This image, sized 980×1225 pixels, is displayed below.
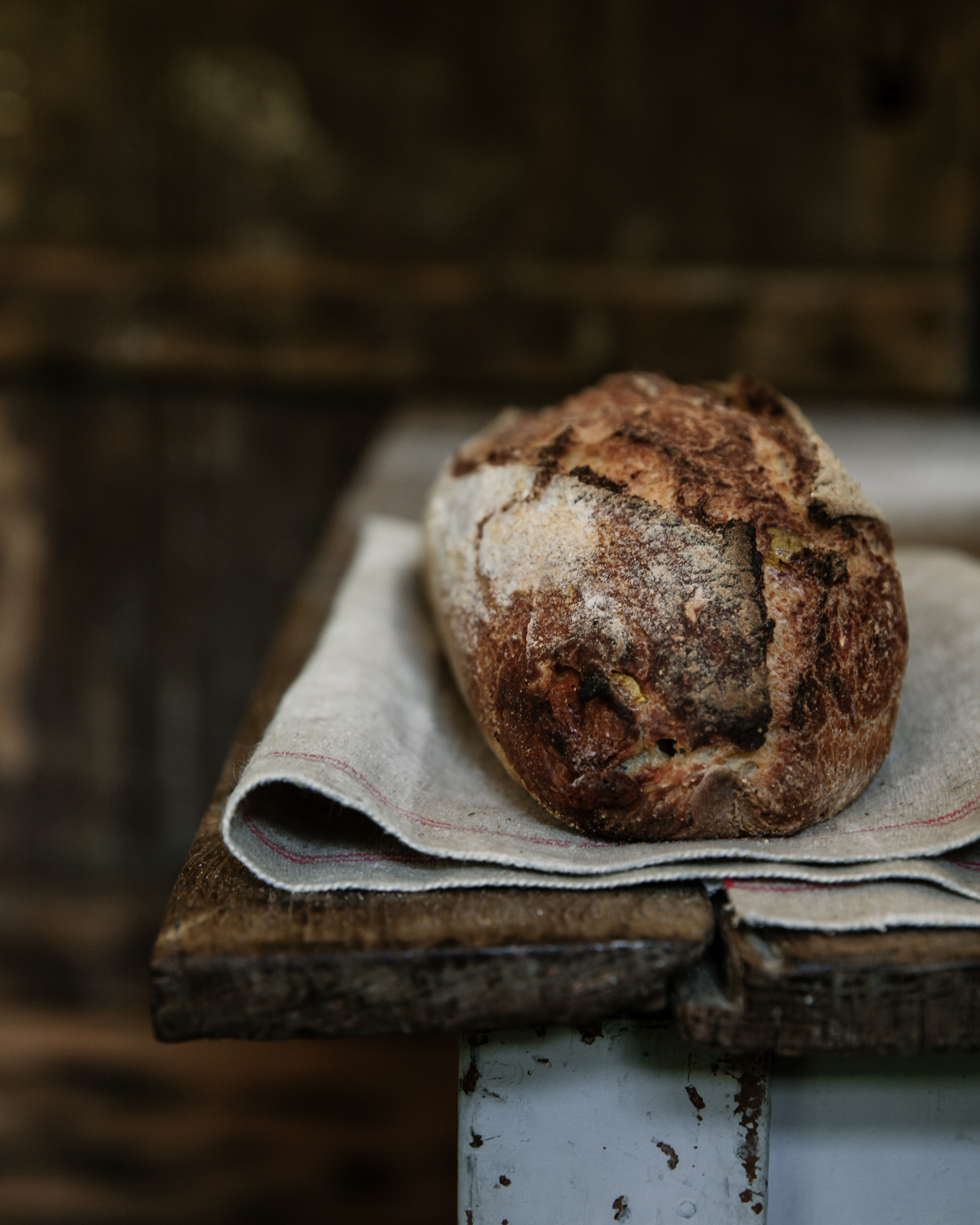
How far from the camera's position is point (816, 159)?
2.84 meters

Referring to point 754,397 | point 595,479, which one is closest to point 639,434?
point 595,479

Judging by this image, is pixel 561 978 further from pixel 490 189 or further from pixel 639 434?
pixel 490 189

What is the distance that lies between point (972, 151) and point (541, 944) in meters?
2.88

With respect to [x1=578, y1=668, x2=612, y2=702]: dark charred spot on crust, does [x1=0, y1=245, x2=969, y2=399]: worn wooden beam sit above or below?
above

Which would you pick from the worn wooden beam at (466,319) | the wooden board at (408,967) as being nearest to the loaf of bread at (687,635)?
the wooden board at (408,967)

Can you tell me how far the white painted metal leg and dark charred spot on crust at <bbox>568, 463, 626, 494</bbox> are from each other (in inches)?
15.3

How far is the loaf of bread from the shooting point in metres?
0.73

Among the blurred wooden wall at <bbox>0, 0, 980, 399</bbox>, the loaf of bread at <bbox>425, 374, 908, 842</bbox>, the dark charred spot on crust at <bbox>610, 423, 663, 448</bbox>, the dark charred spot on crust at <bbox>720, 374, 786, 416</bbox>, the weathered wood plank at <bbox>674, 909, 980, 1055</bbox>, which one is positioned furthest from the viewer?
the blurred wooden wall at <bbox>0, 0, 980, 399</bbox>

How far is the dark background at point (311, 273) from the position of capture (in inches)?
108

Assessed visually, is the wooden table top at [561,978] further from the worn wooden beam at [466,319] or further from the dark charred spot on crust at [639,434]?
the worn wooden beam at [466,319]

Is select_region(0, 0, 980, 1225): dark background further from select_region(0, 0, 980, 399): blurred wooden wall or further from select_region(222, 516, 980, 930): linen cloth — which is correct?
select_region(222, 516, 980, 930): linen cloth

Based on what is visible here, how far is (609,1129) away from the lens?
2.35ft

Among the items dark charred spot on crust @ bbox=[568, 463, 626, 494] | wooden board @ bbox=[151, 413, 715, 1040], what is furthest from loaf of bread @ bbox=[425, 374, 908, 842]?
wooden board @ bbox=[151, 413, 715, 1040]

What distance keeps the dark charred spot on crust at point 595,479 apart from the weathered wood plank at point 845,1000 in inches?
13.9
